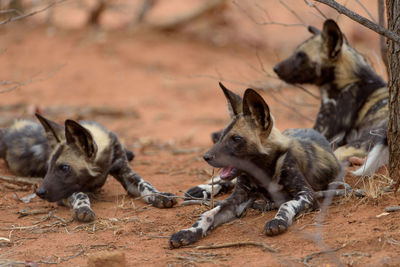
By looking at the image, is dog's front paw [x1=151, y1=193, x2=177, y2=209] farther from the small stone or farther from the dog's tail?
the dog's tail

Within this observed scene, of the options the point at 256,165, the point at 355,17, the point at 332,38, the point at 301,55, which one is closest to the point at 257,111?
the point at 256,165

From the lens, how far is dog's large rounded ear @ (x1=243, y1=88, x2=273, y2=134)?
3516 mm

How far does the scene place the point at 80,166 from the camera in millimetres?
4359

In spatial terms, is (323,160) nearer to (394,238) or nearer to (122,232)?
(394,238)

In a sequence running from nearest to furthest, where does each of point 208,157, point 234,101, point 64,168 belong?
point 208,157 < point 234,101 < point 64,168

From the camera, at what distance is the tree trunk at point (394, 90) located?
349cm

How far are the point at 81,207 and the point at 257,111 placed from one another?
1.40 meters

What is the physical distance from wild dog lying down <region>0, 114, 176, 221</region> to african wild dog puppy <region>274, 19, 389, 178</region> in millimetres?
1889

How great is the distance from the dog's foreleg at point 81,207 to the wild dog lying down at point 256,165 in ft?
2.80

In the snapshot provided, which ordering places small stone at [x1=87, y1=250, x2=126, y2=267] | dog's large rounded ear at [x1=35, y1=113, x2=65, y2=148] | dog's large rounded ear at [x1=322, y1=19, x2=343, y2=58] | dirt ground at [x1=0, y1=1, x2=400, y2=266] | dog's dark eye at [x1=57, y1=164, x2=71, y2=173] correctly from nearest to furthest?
1. small stone at [x1=87, y1=250, x2=126, y2=267]
2. dirt ground at [x1=0, y1=1, x2=400, y2=266]
3. dog's dark eye at [x1=57, y1=164, x2=71, y2=173]
4. dog's large rounded ear at [x1=35, y1=113, x2=65, y2=148]
5. dog's large rounded ear at [x1=322, y1=19, x2=343, y2=58]

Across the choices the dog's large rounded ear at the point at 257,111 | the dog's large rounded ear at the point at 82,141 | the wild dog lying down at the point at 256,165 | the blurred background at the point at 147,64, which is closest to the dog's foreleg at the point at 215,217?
the wild dog lying down at the point at 256,165

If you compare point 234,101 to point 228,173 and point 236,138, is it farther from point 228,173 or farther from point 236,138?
point 228,173

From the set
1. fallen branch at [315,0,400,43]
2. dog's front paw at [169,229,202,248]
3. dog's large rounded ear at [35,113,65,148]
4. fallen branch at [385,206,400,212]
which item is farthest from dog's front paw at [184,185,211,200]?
fallen branch at [315,0,400,43]

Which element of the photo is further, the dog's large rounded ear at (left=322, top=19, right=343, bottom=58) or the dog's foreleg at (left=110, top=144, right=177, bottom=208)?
the dog's large rounded ear at (left=322, top=19, right=343, bottom=58)
